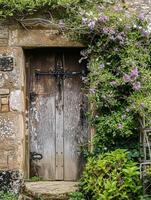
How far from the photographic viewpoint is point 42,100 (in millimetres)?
7430

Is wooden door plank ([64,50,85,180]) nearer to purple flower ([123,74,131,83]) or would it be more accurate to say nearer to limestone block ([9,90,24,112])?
limestone block ([9,90,24,112])

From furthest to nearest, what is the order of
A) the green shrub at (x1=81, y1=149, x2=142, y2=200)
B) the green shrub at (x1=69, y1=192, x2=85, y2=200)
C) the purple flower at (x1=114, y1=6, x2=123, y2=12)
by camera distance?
the purple flower at (x1=114, y1=6, x2=123, y2=12), the green shrub at (x1=69, y1=192, x2=85, y2=200), the green shrub at (x1=81, y1=149, x2=142, y2=200)

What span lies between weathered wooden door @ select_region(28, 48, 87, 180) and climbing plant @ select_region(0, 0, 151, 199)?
1.18 ft

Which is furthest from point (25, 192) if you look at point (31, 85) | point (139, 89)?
point (139, 89)

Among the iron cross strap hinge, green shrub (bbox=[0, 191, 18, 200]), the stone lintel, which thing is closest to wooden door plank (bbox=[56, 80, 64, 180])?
the iron cross strap hinge

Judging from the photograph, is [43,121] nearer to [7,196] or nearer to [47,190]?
[47,190]

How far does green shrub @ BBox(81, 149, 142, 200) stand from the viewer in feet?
20.5

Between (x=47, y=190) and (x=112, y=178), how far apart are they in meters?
0.92

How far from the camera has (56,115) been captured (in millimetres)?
7418

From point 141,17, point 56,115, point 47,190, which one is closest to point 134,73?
point 141,17

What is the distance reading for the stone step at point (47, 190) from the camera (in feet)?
22.3

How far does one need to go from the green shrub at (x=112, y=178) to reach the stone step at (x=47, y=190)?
0.26 m

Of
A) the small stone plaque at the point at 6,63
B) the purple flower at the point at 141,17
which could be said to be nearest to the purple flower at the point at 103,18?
the purple flower at the point at 141,17

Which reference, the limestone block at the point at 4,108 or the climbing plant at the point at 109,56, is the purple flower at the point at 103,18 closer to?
the climbing plant at the point at 109,56
